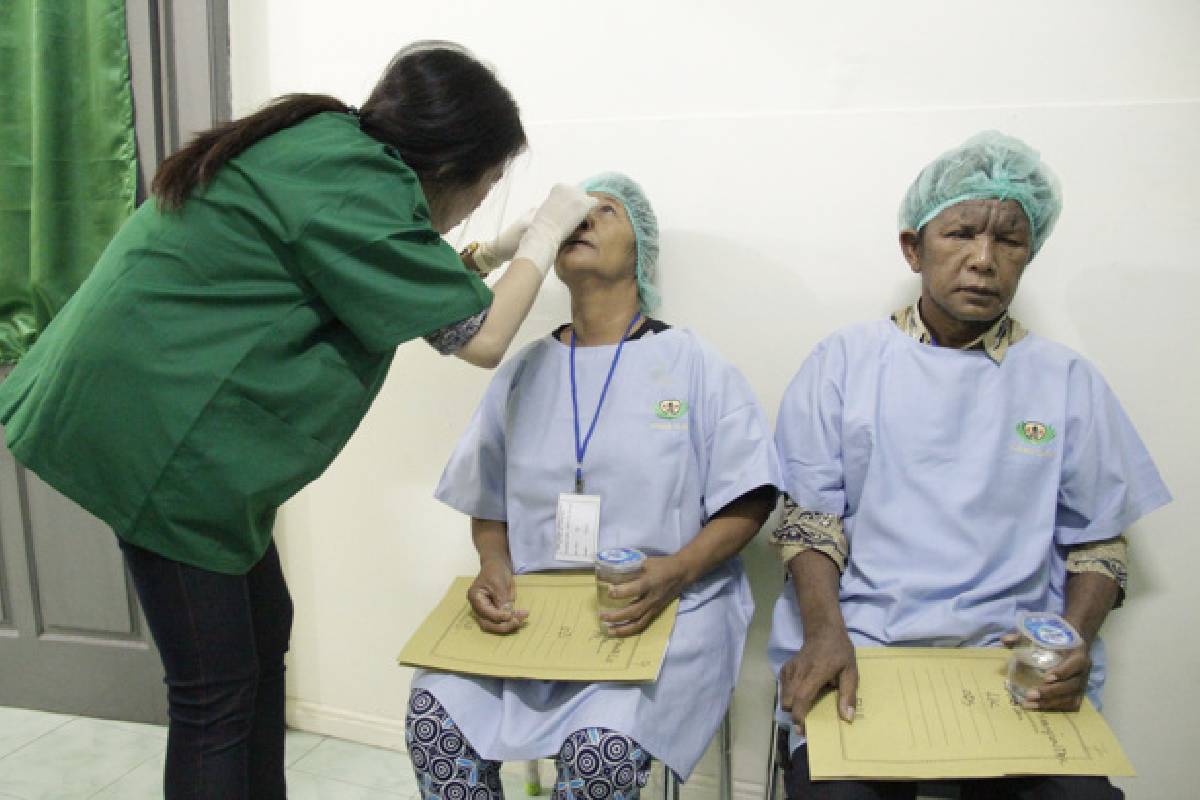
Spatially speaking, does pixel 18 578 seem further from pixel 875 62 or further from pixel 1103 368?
pixel 1103 368

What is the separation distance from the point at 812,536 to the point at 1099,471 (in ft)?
1.48

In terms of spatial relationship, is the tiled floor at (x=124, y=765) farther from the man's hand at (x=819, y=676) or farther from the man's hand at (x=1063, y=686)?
the man's hand at (x=1063, y=686)

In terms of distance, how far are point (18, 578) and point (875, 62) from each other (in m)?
2.38

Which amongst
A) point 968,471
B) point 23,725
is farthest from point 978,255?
point 23,725

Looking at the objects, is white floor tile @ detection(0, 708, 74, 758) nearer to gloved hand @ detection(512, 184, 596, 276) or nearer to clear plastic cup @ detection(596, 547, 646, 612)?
Result: clear plastic cup @ detection(596, 547, 646, 612)

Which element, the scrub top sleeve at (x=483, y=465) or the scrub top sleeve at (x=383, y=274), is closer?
the scrub top sleeve at (x=383, y=274)

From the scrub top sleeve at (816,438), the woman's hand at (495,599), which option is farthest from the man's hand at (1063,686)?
the woman's hand at (495,599)

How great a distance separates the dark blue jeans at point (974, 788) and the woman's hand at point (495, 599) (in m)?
0.48

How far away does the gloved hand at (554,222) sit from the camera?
1.34 meters

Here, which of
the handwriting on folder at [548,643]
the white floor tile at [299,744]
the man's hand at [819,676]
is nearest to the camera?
the man's hand at [819,676]

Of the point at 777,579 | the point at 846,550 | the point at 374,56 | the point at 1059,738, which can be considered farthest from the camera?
the point at 374,56

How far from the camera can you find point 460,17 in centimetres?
176

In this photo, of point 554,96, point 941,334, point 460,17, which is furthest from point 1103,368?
point 460,17

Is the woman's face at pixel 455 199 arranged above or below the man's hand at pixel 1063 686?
above
